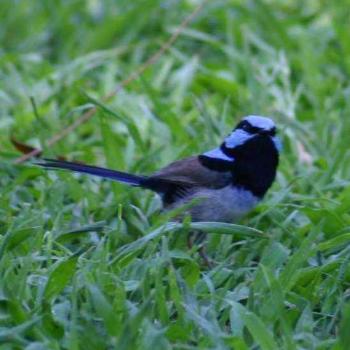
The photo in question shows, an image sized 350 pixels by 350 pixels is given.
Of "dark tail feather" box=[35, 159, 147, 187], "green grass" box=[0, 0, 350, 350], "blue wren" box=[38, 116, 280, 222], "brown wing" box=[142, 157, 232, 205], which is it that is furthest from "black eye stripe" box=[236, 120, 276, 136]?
"dark tail feather" box=[35, 159, 147, 187]

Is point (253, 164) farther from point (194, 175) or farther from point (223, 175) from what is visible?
point (194, 175)

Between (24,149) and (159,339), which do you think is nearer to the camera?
(159,339)

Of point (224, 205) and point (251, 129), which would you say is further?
point (251, 129)

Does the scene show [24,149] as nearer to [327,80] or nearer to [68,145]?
[68,145]

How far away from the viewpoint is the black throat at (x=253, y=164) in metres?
4.59

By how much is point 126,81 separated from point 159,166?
94 cm

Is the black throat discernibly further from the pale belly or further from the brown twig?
the brown twig

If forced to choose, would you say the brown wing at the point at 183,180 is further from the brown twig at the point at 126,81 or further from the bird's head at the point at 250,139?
the brown twig at the point at 126,81

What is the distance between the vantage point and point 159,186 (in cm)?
473

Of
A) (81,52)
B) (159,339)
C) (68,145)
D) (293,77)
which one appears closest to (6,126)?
(68,145)

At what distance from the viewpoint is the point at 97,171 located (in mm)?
4629

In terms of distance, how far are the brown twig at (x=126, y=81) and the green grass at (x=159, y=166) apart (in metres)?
0.05

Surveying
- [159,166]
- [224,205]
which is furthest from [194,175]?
[159,166]

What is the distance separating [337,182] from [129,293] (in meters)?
1.55
